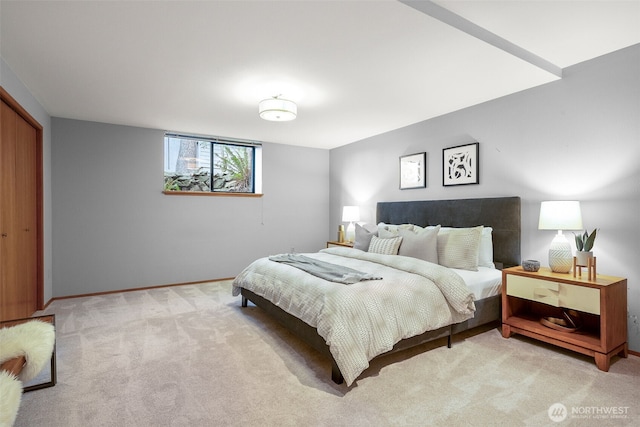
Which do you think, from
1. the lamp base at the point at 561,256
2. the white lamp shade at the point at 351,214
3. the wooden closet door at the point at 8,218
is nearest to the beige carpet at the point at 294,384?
the wooden closet door at the point at 8,218

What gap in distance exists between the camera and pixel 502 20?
2152 mm

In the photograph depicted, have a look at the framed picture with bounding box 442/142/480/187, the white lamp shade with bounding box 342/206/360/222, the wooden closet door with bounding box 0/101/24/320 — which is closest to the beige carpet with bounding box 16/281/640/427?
the wooden closet door with bounding box 0/101/24/320

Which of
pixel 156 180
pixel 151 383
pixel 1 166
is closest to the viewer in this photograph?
pixel 151 383

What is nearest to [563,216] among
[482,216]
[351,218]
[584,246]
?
[584,246]

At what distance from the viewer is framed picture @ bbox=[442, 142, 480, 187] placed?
3.62 meters

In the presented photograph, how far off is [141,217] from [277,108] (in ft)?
9.09

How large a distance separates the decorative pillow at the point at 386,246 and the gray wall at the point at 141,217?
2348 mm

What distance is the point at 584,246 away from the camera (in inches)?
102

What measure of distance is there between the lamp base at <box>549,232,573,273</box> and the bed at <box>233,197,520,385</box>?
49cm

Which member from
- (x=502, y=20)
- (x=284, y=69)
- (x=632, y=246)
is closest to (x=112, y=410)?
(x=284, y=69)

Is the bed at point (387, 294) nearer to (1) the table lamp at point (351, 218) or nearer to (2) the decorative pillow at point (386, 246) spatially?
(2) the decorative pillow at point (386, 246)

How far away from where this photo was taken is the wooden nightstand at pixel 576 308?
7.43 feet

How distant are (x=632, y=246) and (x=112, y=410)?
12.3 ft

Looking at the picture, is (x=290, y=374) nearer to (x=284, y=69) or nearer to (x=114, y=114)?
(x=284, y=69)
